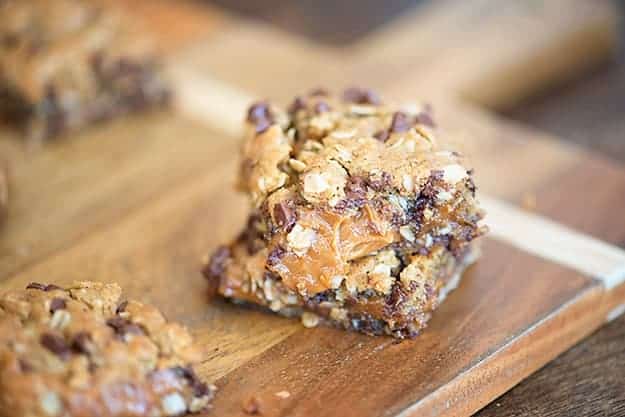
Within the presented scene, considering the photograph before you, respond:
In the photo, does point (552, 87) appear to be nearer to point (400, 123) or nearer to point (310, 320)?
point (400, 123)

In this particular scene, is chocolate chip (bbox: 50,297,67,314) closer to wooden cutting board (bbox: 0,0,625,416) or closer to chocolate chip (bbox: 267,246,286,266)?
wooden cutting board (bbox: 0,0,625,416)

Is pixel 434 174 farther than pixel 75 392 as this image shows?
Yes

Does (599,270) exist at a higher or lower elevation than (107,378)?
lower

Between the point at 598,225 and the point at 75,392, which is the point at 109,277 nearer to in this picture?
the point at 75,392

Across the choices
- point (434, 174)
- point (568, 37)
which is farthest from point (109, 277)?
point (568, 37)

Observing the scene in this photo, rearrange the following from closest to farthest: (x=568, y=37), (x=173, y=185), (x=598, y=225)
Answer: (x=598, y=225) → (x=173, y=185) → (x=568, y=37)

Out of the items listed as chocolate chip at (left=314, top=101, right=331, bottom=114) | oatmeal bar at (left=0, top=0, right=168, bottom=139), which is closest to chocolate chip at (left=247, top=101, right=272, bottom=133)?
chocolate chip at (left=314, top=101, right=331, bottom=114)

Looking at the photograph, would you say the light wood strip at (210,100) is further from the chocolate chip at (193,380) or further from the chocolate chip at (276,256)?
the chocolate chip at (193,380)
